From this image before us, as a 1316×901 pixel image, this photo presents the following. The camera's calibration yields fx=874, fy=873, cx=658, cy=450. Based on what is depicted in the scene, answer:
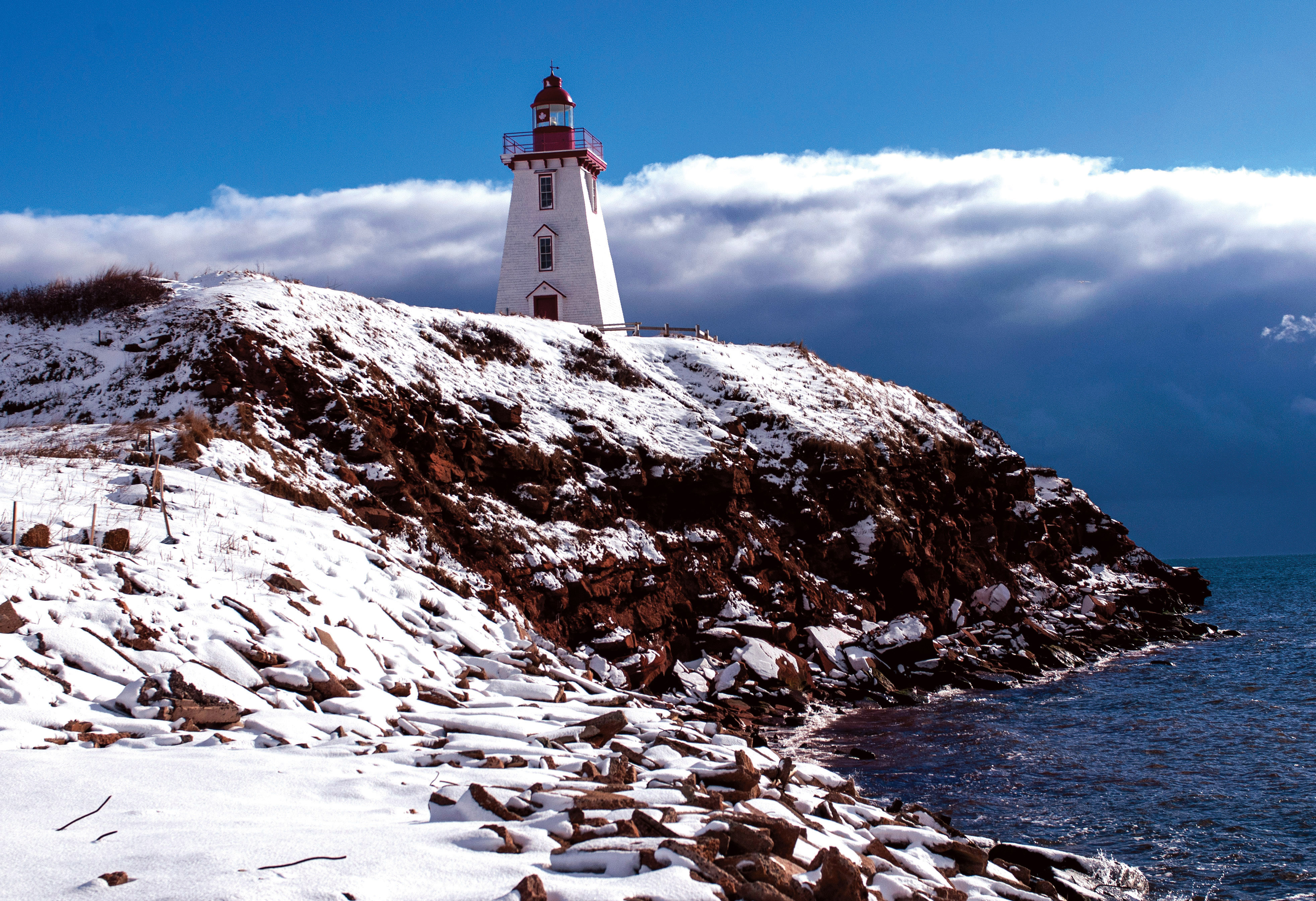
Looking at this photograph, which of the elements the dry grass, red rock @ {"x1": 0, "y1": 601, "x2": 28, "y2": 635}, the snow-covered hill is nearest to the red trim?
the snow-covered hill

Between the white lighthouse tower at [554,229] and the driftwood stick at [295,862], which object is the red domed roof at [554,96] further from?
the driftwood stick at [295,862]

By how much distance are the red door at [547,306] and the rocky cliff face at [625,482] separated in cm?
731

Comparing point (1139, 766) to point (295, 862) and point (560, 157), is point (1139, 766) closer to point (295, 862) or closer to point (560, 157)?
point (295, 862)

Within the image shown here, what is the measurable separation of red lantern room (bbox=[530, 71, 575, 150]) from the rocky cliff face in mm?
13475

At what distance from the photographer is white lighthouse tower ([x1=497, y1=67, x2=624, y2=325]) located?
140 ft

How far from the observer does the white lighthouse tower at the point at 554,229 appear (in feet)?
140

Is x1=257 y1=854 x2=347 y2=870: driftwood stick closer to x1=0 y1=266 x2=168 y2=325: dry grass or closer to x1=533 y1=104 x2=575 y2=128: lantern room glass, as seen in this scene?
x1=0 y1=266 x2=168 y2=325: dry grass

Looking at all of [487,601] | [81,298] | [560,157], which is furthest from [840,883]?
[560,157]

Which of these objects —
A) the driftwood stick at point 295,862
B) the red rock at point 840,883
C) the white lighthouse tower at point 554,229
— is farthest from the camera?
the white lighthouse tower at point 554,229

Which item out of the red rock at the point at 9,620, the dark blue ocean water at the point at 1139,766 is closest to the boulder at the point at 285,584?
the red rock at the point at 9,620

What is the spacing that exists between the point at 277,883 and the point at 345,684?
20.3ft

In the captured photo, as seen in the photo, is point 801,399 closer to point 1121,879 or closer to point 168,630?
point 1121,879

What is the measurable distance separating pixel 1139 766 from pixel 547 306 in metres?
32.6

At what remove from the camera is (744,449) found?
104 ft
